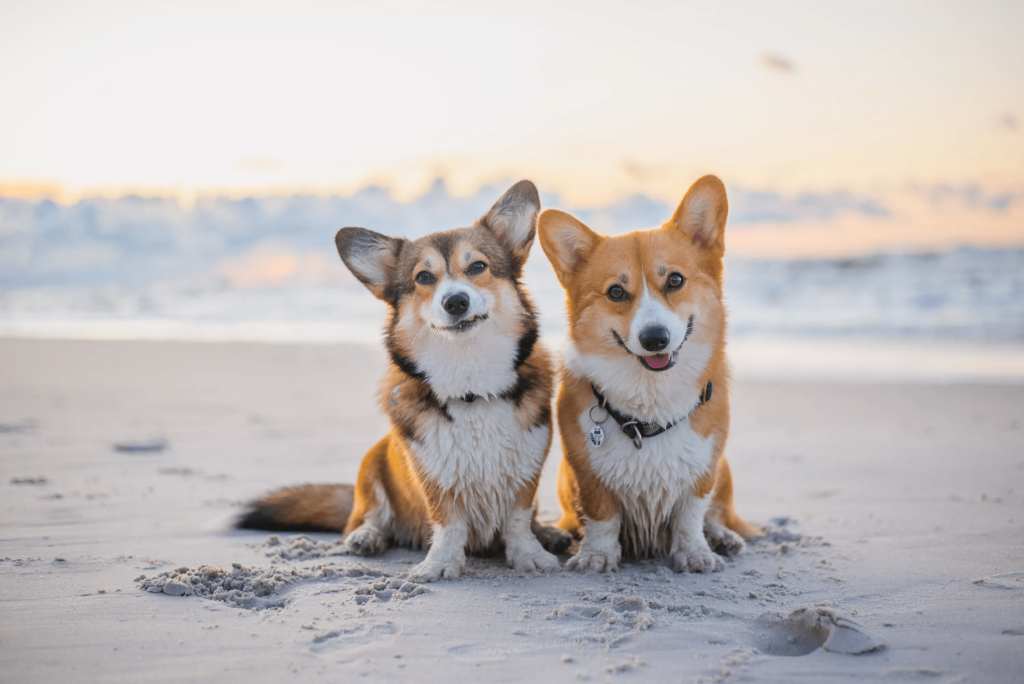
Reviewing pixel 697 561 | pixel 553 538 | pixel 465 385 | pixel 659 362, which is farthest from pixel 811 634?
pixel 465 385

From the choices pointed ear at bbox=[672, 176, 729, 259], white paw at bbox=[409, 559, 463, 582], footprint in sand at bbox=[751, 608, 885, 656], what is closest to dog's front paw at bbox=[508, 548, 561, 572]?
white paw at bbox=[409, 559, 463, 582]

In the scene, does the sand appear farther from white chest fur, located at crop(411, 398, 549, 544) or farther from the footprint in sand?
white chest fur, located at crop(411, 398, 549, 544)

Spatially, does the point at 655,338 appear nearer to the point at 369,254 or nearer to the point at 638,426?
the point at 638,426

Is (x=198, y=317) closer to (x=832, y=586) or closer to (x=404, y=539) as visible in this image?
(x=404, y=539)

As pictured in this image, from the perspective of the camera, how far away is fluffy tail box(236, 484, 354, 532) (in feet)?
10.7

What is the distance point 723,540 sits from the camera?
9.48 feet

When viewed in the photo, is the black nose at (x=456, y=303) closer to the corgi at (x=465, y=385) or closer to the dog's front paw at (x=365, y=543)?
the corgi at (x=465, y=385)

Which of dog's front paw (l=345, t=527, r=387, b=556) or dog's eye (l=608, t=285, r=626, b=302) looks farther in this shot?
dog's front paw (l=345, t=527, r=387, b=556)

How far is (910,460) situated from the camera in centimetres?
423

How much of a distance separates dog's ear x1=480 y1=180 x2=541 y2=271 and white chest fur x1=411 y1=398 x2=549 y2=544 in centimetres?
65

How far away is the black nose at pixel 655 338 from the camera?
2426 mm

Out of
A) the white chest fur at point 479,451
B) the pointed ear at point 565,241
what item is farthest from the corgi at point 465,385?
the pointed ear at point 565,241

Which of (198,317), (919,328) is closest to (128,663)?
(919,328)

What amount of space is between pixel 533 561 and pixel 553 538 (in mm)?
327
